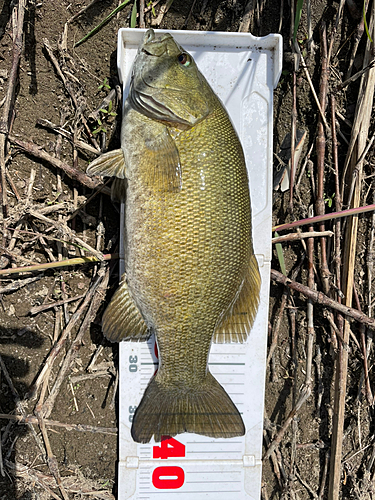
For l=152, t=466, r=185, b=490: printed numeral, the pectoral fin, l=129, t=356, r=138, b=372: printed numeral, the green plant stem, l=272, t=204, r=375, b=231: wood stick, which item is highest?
the green plant stem

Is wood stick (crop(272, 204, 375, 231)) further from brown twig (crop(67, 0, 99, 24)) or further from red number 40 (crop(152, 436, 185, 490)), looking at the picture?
brown twig (crop(67, 0, 99, 24))

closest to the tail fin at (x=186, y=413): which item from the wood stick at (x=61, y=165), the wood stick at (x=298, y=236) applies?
the wood stick at (x=298, y=236)

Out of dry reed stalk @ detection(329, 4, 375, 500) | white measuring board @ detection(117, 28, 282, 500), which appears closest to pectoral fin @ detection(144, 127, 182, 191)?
white measuring board @ detection(117, 28, 282, 500)

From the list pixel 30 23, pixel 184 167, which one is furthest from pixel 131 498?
pixel 30 23

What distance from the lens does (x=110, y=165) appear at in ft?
5.92

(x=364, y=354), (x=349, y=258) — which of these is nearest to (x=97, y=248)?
(x=349, y=258)

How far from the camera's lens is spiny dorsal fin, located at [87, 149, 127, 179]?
1801mm

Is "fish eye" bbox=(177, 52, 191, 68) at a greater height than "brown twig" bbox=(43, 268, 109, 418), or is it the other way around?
"fish eye" bbox=(177, 52, 191, 68)

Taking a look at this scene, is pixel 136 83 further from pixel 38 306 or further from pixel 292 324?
pixel 292 324

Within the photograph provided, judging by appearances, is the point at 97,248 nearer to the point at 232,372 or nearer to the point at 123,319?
the point at 123,319

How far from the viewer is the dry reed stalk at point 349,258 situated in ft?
7.65

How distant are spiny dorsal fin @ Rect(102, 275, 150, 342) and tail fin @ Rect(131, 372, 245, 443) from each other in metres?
0.31

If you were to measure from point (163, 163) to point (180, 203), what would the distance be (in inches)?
8.0

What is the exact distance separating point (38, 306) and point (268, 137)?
71.1 inches
